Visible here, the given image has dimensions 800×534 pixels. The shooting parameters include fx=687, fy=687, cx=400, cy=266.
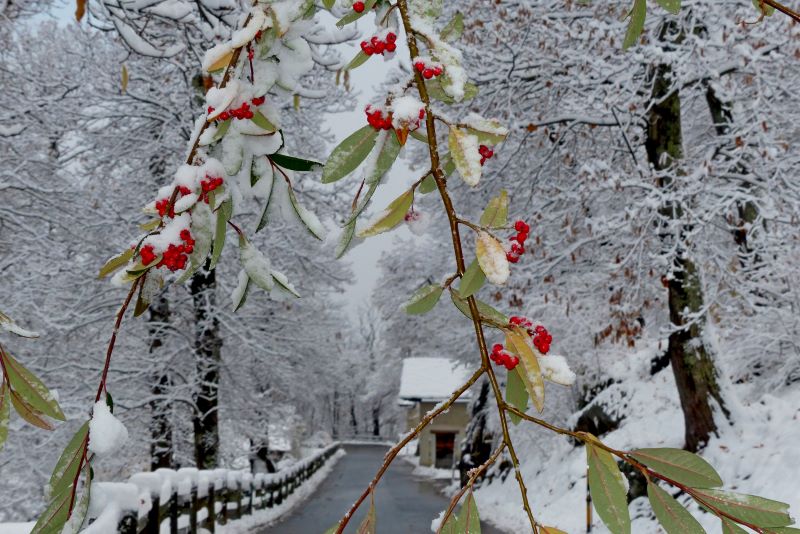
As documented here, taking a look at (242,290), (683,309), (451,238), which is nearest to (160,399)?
(683,309)

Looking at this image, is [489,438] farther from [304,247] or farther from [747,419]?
[747,419]

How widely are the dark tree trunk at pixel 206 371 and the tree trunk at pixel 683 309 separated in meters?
8.38

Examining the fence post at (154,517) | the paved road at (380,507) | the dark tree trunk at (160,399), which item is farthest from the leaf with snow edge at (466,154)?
the dark tree trunk at (160,399)

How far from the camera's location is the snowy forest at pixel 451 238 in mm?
826

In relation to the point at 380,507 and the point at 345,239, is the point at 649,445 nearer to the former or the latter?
the point at 380,507

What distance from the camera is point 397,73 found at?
9891 mm

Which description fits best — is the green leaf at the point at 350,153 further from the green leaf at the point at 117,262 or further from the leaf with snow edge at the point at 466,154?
the green leaf at the point at 117,262

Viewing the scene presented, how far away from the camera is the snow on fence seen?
5.01m

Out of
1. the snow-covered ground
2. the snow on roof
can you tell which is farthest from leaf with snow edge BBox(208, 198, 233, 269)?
the snow on roof

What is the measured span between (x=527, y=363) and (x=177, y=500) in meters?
8.28

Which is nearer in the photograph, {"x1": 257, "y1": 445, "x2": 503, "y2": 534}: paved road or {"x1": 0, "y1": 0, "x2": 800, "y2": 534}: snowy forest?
{"x1": 0, "y1": 0, "x2": 800, "y2": 534}: snowy forest

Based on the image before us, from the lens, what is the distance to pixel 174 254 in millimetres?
863

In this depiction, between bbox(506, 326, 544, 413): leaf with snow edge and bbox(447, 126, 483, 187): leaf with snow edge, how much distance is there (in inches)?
6.9

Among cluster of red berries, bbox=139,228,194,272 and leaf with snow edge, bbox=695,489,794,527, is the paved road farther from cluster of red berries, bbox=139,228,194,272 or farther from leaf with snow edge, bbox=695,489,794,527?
leaf with snow edge, bbox=695,489,794,527
